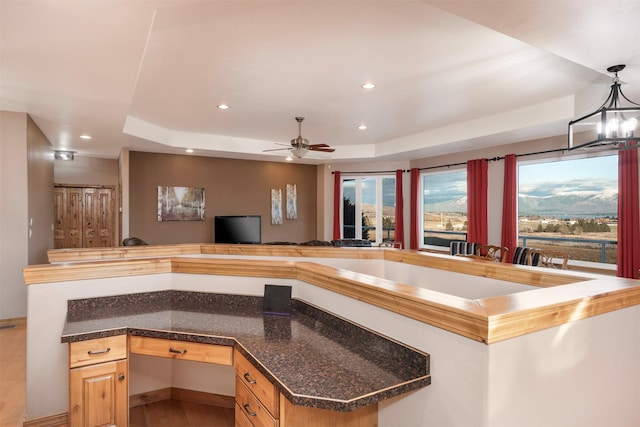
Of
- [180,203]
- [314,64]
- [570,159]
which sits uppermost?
[314,64]

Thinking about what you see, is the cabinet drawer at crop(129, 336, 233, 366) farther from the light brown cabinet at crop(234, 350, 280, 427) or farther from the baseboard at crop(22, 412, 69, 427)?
the baseboard at crop(22, 412, 69, 427)

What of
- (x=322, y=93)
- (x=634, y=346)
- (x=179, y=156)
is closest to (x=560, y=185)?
(x=322, y=93)

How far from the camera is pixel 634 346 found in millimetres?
1557

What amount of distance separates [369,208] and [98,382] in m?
7.21

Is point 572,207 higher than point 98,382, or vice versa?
point 572,207

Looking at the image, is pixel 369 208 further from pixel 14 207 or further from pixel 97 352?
pixel 97 352

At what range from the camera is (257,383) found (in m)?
1.51

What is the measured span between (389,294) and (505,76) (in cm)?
316

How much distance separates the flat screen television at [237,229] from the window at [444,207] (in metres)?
3.72

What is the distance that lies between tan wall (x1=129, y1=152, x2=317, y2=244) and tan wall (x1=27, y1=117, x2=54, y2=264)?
50.0 inches

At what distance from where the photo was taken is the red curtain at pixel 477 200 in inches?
250

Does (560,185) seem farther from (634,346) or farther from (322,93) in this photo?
(634,346)

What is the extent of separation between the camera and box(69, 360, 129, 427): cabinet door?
1.89 metres

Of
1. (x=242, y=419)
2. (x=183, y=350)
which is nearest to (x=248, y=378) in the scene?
(x=242, y=419)
